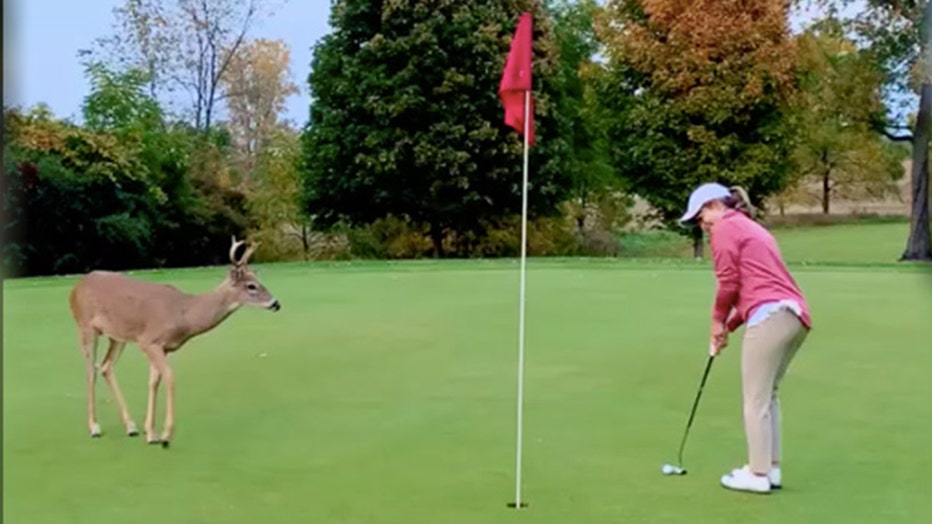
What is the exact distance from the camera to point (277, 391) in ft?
17.9

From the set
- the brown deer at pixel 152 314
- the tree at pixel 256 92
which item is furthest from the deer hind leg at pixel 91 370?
the tree at pixel 256 92

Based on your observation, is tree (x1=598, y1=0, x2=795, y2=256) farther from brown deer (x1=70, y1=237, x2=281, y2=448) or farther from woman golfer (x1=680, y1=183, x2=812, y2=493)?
woman golfer (x1=680, y1=183, x2=812, y2=493)

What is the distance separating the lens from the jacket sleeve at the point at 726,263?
3568mm

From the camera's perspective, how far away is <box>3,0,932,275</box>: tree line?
55.0ft

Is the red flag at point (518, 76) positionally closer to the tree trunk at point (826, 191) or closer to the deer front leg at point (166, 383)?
the deer front leg at point (166, 383)

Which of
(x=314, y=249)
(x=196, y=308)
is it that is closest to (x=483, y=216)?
(x=314, y=249)

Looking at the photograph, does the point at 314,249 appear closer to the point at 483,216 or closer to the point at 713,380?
the point at 483,216

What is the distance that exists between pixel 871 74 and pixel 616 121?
5735 mm

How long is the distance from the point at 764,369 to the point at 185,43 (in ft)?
51.3

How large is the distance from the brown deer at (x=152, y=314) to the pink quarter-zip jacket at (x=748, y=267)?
1805 mm

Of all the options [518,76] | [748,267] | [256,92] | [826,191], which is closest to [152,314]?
[518,76]

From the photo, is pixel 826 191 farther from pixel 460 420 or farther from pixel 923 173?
pixel 923 173

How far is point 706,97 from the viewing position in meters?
18.9

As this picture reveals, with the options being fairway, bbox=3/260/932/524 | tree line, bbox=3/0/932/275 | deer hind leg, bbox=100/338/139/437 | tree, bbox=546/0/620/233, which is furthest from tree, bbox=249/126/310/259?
deer hind leg, bbox=100/338/139/437
